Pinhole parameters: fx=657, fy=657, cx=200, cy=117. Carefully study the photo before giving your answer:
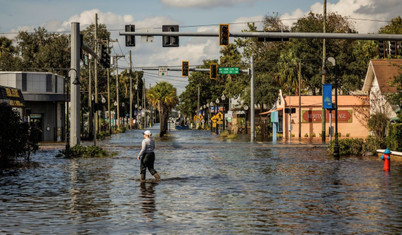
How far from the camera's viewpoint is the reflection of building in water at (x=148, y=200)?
14.1 meters

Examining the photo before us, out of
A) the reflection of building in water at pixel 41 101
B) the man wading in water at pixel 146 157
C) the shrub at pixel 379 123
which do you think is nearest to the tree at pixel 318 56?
the shrub at pixel 379 123

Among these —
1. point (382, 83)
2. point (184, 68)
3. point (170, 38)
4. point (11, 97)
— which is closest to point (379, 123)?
point (382, 83)

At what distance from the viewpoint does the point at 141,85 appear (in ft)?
625

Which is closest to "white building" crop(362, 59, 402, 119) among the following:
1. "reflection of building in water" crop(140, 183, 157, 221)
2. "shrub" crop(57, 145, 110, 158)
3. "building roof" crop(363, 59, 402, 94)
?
"building roof" crop(363, 59, 402, 94)

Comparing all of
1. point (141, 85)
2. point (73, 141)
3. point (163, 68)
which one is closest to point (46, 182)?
point (73, 141)

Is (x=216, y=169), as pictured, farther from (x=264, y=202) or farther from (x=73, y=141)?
(x=73, y=141)

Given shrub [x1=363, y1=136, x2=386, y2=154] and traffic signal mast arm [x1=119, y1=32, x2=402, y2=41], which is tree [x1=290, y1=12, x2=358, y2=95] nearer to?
shrub [x1=363, y1=136, x2=386, y2=154]

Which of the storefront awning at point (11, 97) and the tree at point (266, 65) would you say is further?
the tree at point (266, 65)

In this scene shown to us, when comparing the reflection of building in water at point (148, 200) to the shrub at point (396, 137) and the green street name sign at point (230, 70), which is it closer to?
the shrub at point (396, 137)

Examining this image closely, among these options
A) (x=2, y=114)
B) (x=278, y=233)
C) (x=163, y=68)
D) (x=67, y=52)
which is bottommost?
(x=278, y=233)

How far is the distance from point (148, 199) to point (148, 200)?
22 centimetres

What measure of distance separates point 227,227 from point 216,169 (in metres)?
14.7

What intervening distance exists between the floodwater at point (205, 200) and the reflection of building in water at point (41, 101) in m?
33.6

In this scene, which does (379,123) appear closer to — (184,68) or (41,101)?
(184,68)
